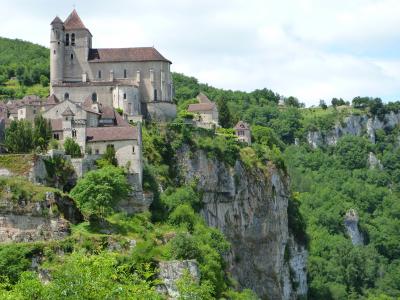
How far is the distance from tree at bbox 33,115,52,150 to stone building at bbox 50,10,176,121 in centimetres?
1509

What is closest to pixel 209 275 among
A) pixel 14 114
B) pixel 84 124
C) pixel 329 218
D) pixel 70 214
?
pixel 70 214

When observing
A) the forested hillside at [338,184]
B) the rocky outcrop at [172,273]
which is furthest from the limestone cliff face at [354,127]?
the rocky outcrop at [172,273]

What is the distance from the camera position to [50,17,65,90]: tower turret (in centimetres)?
8662

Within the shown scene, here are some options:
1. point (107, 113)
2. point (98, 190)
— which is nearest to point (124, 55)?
point (107, 113)

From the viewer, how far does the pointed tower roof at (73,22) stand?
87625mm

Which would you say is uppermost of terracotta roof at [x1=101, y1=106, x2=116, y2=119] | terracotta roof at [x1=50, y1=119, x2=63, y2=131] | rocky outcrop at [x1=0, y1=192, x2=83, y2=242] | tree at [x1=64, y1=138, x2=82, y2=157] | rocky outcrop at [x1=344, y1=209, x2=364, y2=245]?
terracotta roof at [x1=101, y1=106, x2=116, y2=119]

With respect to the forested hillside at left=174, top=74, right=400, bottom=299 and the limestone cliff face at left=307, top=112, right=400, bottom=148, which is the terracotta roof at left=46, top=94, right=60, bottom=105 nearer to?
the forested hillside at left=174, top=74, right=400, bottom=299

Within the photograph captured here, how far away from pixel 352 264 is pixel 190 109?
144 ft

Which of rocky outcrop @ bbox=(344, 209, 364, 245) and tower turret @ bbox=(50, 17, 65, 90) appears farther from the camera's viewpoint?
rocky outcrop @ bbox=(344, 209, 364, 245)

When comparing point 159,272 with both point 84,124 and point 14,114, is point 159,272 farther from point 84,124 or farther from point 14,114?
point 14,114

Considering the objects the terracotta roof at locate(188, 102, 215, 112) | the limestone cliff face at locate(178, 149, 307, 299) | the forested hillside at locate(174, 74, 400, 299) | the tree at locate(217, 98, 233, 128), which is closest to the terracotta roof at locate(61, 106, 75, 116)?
the limestone cliff face at locate(178, 149, 307, 299)

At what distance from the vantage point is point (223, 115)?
102500 mm

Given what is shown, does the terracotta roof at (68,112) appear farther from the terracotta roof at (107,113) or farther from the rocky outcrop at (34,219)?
the rocky outcrop at (34,219)

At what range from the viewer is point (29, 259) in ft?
182
